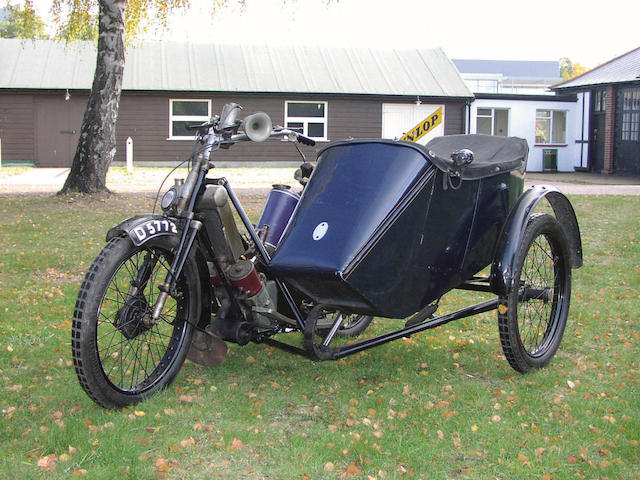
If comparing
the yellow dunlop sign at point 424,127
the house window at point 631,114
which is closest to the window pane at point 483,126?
the house window at point 631,114

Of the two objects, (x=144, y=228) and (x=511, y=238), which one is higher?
(x=144, y=228)

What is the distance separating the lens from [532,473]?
128 inches

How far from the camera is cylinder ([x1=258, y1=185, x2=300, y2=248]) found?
4625 millimetres

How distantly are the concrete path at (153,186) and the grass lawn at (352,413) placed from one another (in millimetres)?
11222

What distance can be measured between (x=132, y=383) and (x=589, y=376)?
268 cm

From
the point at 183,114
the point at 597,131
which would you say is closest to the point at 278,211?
the point at 183,114

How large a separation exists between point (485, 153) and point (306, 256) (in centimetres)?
182

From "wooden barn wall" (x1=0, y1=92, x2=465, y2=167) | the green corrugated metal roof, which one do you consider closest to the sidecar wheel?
"wooden barn wall" (x1=0, y1=92, x2=465, y2=167)

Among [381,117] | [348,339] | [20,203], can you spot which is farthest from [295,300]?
[381,117]

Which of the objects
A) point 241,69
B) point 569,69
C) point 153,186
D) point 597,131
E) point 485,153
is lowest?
point 153,186

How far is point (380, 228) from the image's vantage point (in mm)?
3879

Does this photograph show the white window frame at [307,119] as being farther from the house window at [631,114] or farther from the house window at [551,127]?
the house window at [631,114]

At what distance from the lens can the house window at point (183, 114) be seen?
26453mm

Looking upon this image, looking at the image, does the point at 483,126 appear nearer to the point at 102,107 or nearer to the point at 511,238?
the point at 102,107
